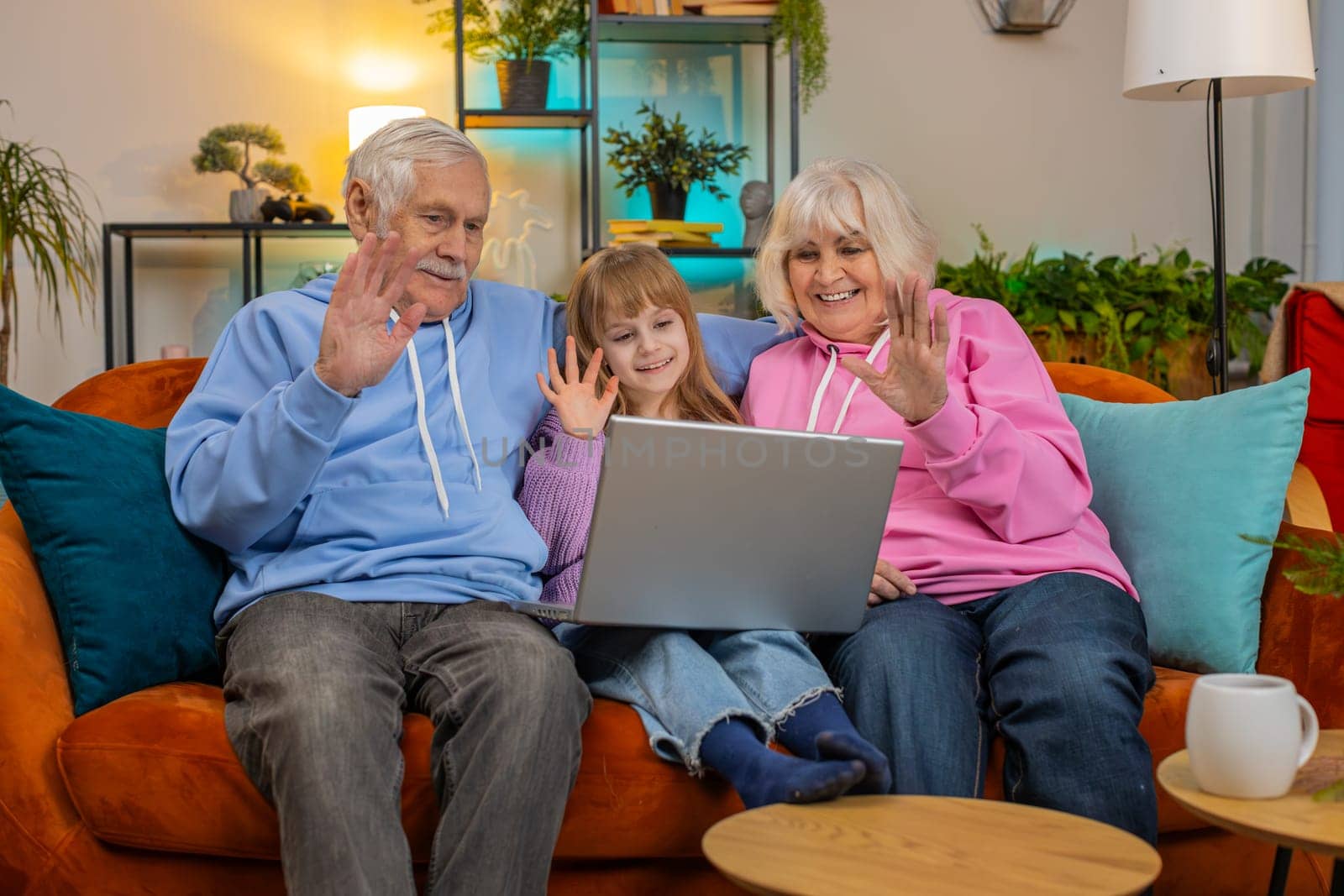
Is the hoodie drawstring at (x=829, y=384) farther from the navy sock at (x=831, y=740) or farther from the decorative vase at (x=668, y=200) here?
the decorative vase at (x=668, y=200)

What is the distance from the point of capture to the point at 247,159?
379 centimetres

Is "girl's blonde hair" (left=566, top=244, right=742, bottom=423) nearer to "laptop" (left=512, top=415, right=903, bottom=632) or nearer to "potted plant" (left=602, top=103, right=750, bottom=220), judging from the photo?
"laptop" (left=512, top=415, right=903, bottom=632)

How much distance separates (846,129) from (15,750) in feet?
10.6

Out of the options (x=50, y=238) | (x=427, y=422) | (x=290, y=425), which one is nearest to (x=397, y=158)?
(x=427, y=422)

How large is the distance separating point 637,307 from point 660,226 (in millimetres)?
1879

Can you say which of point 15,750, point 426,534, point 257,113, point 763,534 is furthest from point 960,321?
point 257,113

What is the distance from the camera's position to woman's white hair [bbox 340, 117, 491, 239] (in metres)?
1.87

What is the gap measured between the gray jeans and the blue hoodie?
11 centimetres

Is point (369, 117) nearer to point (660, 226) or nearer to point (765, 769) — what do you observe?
point (660, 226)

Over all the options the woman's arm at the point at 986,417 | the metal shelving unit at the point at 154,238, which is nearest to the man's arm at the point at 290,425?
the woman's arm at the point at 986,417

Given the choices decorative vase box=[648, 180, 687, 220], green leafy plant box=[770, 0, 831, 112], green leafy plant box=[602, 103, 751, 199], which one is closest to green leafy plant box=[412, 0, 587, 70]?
green leafy plant box=[602, 103, 751, 199]

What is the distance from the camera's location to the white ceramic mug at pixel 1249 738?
3.68 ft

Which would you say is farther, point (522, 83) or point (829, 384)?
point (522, 83)

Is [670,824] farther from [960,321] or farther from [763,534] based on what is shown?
[960,321]
